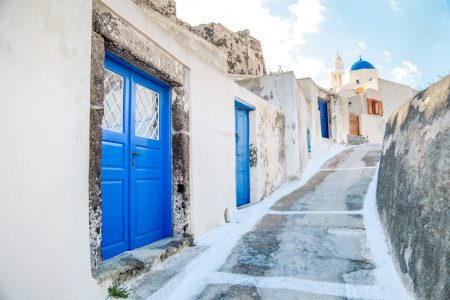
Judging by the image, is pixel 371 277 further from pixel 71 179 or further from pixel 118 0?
pixel 118 0

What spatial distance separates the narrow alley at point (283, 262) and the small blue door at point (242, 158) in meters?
0.76

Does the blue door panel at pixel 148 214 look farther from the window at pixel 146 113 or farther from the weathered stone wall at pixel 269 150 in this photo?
the weathered stone wall at pixel 269 150

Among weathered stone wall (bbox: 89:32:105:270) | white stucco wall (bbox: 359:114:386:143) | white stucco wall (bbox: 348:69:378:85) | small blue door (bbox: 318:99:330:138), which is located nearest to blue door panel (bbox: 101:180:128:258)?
weathered stone wall (bbox: 89:32:105:270)

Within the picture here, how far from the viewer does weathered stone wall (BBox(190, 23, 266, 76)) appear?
12.0 m

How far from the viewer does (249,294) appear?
245 centimetres

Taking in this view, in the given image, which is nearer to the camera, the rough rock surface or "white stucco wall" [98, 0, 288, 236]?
"white stucco wall" [98, 0, 288, 236]

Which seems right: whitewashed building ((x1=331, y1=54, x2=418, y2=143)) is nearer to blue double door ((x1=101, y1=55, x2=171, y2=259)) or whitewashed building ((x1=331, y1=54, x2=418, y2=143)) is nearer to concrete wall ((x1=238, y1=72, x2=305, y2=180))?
concrete wall ((x1=238, y1=72, x2=305, y2=180))

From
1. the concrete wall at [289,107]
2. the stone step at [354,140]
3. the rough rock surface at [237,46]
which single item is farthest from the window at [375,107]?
the concrete wall at [289,107]

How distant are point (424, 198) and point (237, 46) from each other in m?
11.8

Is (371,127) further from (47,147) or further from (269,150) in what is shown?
(47,147)

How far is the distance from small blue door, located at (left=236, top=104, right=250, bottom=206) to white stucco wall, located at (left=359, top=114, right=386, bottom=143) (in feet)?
48.1

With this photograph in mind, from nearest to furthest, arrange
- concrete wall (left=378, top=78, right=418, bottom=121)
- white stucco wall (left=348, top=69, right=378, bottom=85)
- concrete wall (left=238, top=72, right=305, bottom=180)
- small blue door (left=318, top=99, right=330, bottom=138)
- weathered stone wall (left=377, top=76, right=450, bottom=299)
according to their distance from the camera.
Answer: weathered stone wall (left=377, top=76, right=450, bottom=299) → concrete wall (left=238, top=72, right=305, bottom=180) → small blue door (left=318, top=99, right=330, bottom=138) → concrete wall (left=378, top=78, right=418, bottom=121) → white stucco wall (left=348, top=69, right=378, bottom=85)

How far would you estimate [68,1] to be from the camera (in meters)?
2.08

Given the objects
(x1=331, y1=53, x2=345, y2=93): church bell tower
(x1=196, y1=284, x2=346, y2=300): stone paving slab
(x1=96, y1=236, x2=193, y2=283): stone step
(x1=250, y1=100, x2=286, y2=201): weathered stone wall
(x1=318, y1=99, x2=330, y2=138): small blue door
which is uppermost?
(x1=331, y1=53, x2=345, y2=93): church bell tower
